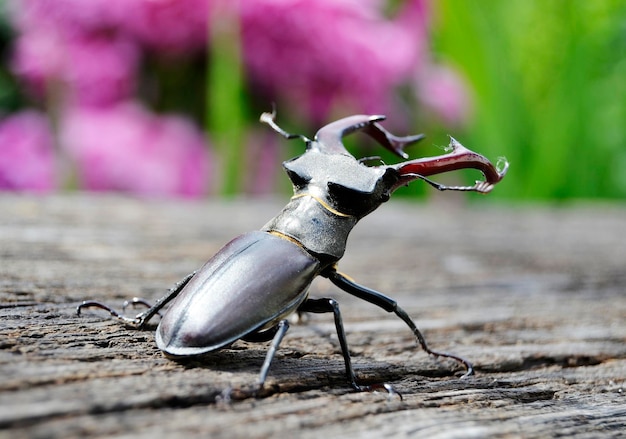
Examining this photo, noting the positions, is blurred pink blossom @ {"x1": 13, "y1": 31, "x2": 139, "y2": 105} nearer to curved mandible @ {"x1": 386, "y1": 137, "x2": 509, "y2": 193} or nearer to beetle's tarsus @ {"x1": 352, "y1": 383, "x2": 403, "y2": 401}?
curved mandible @ {"x1": 386, "y1": 137, "x2": 509, "y2": 193}

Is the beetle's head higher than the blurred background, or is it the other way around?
the blurred background

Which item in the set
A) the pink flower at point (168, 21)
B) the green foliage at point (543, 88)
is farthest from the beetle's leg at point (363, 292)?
the green foliage at point (543, 88)

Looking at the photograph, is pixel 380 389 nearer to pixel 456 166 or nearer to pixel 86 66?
pixel 456 166

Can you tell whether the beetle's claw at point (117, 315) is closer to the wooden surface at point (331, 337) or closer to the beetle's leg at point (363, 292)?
the wooden surface at point (331, 337)

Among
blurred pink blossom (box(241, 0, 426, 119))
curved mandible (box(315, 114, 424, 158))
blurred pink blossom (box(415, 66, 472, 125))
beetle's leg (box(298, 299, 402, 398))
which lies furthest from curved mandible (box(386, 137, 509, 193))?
blurred pink blossom (box(415, 66, 472, 125))

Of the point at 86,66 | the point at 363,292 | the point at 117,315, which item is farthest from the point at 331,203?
the point at 86,66

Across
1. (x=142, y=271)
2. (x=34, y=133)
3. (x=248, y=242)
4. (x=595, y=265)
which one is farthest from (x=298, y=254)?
(x=34, y=133)

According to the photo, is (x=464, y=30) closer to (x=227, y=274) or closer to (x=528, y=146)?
(x=528, y=146)
